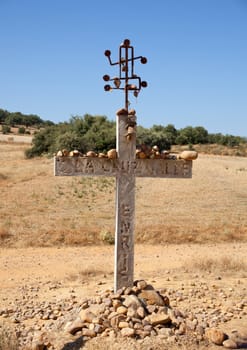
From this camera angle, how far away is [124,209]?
5797mm

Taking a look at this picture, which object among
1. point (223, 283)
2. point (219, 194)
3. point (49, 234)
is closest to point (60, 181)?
point (219, 194)

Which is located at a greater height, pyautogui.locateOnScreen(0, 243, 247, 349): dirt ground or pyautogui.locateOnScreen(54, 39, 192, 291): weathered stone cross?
pyautogui.locateOnScreen(54, 39, 192, 291): weathered stone cross

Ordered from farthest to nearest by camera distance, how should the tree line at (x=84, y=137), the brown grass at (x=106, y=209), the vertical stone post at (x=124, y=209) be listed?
the tree line at (x=84, y=137), the brown grass at (x=106, y=209), the vertical stone post at (x=124, y=209)

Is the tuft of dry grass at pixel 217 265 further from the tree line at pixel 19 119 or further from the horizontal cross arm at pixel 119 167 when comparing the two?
the tree line at pixel 19 119

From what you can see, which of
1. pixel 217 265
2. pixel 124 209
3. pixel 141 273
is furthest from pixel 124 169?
pixel 217 265

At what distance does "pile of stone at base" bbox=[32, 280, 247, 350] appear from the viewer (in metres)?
5.09

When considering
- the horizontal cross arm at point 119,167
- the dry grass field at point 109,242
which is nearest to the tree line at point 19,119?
the dry grass field at point 109,242

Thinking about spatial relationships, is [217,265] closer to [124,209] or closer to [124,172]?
[124,209]

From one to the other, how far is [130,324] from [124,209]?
143 centimetres

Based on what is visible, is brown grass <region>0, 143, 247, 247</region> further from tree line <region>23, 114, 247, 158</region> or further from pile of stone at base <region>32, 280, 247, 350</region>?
tree line <region>23, 114, 247, 158</region>

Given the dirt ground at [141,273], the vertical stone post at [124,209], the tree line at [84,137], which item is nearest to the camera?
the vertical stone post at [124,209]

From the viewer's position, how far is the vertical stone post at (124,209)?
5734 mm

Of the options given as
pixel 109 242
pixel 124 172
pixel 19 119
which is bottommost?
A: pixel 109 242

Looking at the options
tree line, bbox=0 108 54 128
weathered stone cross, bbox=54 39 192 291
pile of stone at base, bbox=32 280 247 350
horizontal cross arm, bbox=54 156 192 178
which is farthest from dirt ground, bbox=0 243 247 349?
tree line, bbox=0 108 54 128
